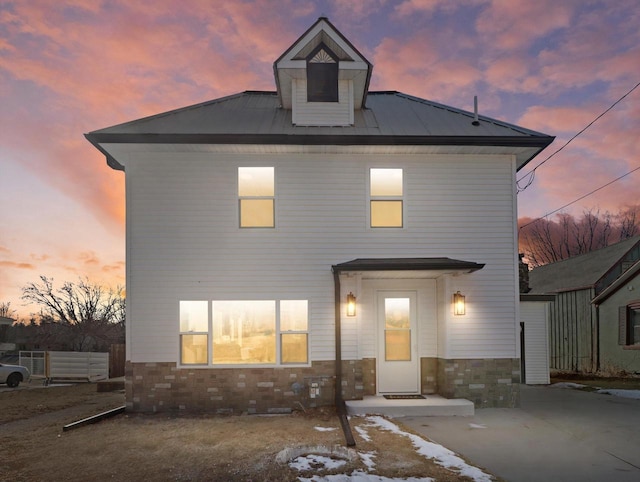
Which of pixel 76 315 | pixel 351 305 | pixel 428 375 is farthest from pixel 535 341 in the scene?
pixel 76 315

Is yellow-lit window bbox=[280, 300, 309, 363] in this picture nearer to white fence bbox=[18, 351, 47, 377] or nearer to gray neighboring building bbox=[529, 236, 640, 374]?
white fence bbox=[18, 351, 47, 377]

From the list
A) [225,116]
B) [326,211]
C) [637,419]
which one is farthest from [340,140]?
[637,419]

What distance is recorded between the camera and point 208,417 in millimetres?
8305

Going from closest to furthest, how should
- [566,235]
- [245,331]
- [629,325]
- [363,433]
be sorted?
[363,433] → [245,331] → [629,325] → [566,235]

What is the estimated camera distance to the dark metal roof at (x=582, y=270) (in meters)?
19.2

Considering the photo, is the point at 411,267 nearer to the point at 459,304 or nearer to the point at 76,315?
the point at 459,304

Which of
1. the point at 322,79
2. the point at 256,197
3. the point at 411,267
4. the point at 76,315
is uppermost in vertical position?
the point at 322,79

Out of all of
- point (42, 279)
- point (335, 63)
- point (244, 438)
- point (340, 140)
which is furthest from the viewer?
point (42, 279)

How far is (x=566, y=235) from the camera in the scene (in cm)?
4341

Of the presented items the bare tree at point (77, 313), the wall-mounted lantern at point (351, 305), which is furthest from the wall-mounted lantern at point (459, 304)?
the bare tree at point (77, 313)

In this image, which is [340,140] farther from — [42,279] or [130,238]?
[42,279]

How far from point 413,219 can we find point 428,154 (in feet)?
4.91

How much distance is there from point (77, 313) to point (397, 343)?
2717 cm

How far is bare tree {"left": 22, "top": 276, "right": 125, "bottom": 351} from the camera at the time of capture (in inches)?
1033
